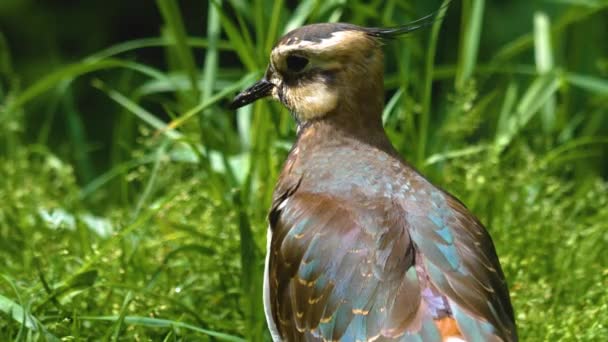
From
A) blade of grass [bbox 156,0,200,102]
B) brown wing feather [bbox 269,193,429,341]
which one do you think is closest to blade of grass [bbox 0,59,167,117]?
blade of grass [bbox 156,0,200,102]

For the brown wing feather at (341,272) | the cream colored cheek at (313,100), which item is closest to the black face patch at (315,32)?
the cream colored cheek at (313,100)

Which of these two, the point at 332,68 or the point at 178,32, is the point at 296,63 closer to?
the point at 332,68

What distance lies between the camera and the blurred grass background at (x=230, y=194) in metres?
3.50

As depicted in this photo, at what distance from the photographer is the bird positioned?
2939 millimetres

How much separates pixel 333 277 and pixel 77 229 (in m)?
1.18

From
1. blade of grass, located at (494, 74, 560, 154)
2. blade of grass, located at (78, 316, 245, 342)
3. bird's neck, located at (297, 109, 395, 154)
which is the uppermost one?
bird's neck, located at (297, 109, 395, 154)

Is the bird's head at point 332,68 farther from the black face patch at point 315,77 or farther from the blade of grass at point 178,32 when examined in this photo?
the blade of grass at point 178,32

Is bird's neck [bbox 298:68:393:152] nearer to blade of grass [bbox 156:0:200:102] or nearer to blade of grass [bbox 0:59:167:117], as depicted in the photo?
blade of grass [bbox 156:0:200:102]

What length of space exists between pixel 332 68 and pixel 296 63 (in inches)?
4.3

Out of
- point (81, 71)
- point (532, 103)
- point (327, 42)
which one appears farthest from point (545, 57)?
point (81, 71)

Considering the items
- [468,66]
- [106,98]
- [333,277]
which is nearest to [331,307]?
[333,277]

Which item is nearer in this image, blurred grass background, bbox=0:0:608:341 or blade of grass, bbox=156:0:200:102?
blurred grass background, bbox=0:0:608:341

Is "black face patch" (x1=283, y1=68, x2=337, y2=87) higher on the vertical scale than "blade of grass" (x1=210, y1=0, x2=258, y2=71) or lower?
higher

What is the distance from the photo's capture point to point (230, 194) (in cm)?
394
